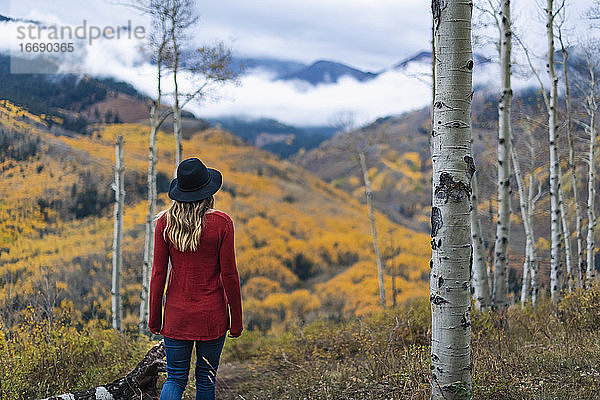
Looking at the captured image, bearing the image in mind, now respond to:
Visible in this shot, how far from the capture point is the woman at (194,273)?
2900 millimetres

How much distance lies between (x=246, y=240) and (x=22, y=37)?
109 ft

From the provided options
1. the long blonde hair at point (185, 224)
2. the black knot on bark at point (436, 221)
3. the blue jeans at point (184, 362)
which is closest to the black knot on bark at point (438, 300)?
the black knot on bark at point (436, 221)

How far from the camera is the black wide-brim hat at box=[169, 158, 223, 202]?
295cm

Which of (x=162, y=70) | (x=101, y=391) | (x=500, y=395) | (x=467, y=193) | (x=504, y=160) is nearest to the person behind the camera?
(x=467, y=193)

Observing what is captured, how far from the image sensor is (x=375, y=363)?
4516 millimetres

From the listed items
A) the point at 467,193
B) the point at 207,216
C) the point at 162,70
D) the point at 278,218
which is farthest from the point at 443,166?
the point at 278,218

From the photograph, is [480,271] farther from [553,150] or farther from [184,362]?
[184,362]

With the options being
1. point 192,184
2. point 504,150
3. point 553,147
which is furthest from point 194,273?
point 553,147

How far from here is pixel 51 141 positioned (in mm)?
22125

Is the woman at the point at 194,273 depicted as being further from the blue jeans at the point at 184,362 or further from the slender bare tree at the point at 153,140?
the slender bare tree at the point at 153,140

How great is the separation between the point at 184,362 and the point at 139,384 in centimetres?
144

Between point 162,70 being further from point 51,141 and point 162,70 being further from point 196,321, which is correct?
point 51,141

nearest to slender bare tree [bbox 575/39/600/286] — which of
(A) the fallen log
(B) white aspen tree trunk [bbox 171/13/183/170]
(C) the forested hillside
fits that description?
(C) the forested hillside

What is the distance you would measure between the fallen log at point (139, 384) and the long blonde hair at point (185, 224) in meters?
1.85
